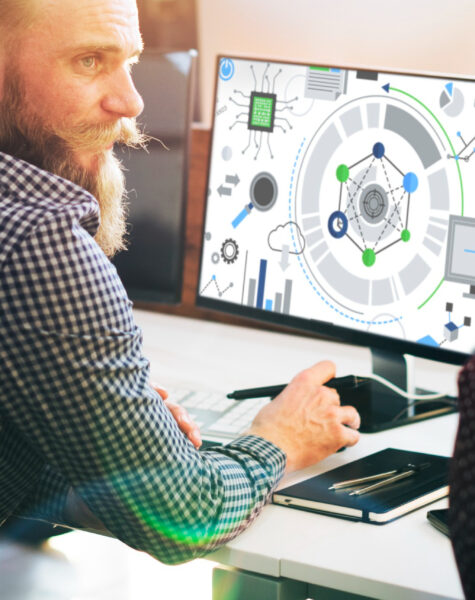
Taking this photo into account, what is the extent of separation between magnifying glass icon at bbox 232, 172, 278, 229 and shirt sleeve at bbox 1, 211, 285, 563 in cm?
55

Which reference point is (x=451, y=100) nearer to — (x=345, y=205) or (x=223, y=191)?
(x=345, y=205)

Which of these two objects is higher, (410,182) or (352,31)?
(352,31)

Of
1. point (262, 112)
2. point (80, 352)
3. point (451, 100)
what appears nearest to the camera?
point (80, 352)

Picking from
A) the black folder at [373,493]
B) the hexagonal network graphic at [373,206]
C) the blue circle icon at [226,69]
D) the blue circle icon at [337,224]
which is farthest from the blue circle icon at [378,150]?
the black folder at [373,493]

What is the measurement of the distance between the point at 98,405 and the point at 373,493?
356 millimetres

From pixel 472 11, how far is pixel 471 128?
1.56 feet

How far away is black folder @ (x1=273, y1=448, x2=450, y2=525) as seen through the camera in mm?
994

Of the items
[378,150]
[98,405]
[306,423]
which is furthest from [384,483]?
[378,150]

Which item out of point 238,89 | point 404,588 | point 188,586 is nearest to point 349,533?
point 404,588

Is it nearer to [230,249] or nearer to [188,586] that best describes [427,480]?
[188,586]

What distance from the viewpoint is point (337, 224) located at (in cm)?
134

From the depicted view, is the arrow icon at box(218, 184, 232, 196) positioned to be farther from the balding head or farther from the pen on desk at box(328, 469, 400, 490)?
the pen on desk at box(328, 469, 400, 490)

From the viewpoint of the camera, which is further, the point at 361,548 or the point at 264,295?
the point at 264,295

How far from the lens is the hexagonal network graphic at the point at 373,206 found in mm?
1264
